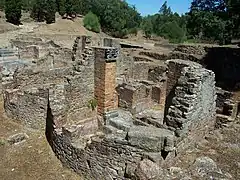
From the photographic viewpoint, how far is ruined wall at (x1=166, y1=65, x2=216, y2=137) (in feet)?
23.4

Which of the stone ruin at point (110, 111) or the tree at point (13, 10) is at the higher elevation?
the tree at point (13, 10)

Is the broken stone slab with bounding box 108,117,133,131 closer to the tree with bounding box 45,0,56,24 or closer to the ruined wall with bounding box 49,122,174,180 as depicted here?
the ruined wall with bounding box 49,122,174,180

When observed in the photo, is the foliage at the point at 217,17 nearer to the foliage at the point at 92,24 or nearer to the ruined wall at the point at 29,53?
the ruined wall at the point at 29,53

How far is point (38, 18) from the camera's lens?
56406 mm

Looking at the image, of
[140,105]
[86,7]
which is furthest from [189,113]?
[86,7]

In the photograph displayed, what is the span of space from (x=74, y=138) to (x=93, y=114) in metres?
3.25

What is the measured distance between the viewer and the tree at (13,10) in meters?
47.8

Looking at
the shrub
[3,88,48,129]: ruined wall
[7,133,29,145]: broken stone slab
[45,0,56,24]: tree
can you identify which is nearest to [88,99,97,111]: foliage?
[3,88,48,129]: ruined wall

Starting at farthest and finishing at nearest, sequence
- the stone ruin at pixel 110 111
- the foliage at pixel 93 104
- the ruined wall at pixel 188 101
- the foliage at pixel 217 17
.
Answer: the foliage at pixel 217 17 → the foliage at pixel 93 104 → the ruined wall at pixel 188 101 → the stone ruin at pixel 110 111

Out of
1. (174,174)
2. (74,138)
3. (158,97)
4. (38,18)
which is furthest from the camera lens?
(38,18)

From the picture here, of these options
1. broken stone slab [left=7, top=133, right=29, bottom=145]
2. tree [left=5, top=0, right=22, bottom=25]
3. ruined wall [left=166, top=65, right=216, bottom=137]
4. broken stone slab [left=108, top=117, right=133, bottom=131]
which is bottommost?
→ broken stone slab [left=7, top=133, right=29, bottom=145]

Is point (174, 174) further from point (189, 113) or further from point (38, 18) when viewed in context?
point (38, 18)

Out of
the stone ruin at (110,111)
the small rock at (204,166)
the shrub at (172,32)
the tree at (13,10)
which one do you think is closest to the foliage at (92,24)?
the tree at (13,10)

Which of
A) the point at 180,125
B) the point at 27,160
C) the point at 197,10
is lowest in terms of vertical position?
the point at 27,160
